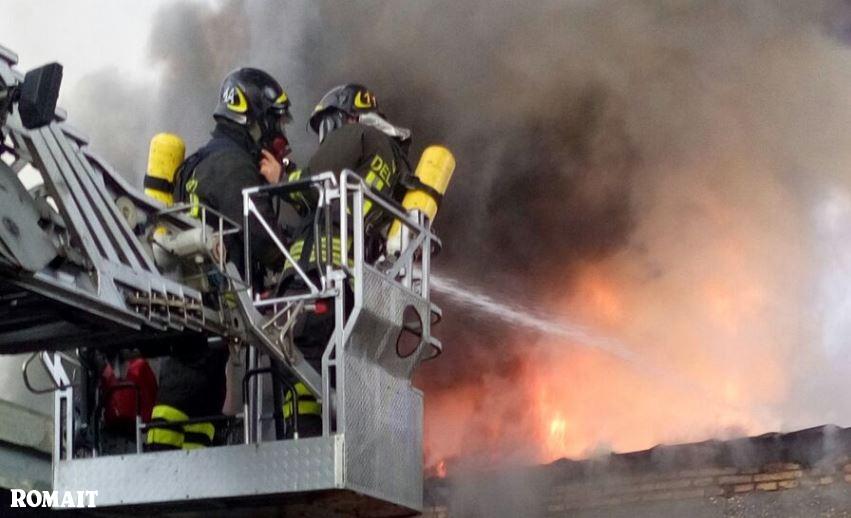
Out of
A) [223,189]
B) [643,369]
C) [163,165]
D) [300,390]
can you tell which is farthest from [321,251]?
[643,369]

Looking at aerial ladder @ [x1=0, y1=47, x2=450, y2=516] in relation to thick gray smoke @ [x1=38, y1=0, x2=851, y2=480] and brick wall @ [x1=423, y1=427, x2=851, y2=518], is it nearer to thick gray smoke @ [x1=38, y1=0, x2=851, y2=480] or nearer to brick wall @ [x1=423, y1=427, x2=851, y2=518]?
brick wall @ [x1=423, y1=427, x2=851, y2=518]

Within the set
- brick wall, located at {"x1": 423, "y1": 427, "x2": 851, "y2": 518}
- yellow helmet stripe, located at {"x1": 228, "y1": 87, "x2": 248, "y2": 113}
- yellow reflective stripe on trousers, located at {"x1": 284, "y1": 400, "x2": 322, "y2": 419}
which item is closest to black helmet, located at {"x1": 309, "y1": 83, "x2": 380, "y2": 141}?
yellow helmet stripe, located at {"x1": 228, "y1": 87, "x2": 248, "y2": 113}

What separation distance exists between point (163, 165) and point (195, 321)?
179 centimetres

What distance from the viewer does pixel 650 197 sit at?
1002cm

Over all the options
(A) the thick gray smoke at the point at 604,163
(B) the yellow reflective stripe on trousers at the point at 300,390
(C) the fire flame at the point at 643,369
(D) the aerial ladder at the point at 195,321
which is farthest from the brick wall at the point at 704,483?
(B) the yellow reflective stripe on trousers at the point at 300,390

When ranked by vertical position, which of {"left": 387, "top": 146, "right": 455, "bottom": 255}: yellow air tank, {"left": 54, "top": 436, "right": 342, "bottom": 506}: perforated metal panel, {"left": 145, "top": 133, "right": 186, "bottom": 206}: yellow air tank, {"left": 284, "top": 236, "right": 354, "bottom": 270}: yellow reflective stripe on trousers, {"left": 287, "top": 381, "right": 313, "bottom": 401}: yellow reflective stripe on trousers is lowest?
{"left": 54, "top": 436, "right": 342, "bottom": 506}: perforated metal panel

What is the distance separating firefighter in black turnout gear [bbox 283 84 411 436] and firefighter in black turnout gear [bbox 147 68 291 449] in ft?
0.69

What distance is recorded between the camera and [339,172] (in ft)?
20.3

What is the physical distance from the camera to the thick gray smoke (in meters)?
9.47

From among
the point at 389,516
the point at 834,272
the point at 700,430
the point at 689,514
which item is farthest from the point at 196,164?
the point at 834,272

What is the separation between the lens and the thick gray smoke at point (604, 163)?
31.1 ft

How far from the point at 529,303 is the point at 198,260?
17.7 feet

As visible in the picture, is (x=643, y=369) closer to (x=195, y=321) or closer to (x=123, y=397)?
(x=123, y=397)

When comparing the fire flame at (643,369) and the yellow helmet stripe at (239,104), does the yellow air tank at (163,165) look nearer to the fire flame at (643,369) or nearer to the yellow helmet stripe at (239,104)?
the yellow helmet stripe at (239,104)
